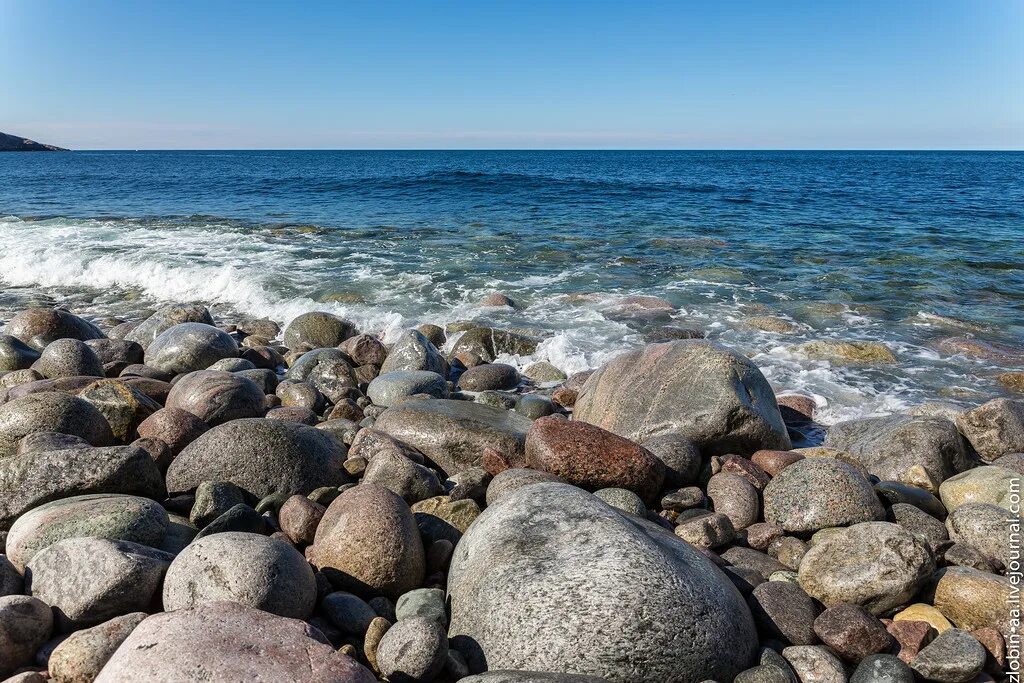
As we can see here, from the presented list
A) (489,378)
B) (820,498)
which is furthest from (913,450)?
(489,378)

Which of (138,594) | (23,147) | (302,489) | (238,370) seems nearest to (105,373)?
(238,370)

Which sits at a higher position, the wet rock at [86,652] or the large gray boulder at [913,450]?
the wet rock at [86,652]

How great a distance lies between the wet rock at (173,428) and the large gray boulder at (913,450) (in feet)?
19.9

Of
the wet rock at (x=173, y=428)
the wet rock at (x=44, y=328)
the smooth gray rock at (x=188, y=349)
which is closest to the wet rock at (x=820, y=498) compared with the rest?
the wet rock at (x=173, y=428)

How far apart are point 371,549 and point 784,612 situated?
247cm

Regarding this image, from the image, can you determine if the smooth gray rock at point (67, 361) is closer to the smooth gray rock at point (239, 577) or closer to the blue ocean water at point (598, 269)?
the blue ocean water at point (598, 269)

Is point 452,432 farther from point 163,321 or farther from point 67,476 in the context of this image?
point 163,321

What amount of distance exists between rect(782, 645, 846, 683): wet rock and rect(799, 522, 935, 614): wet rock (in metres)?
0.54

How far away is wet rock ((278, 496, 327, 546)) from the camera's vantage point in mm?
4805

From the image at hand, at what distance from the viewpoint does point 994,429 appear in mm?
6578

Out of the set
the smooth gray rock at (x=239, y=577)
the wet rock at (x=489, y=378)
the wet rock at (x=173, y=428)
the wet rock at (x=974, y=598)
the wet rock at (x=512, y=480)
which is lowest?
the wet rock at (x=489, y=378)

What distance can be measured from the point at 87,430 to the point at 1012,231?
81.3ft

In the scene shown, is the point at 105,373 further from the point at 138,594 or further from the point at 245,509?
the point at 138,594

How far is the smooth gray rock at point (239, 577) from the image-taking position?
3676mm
